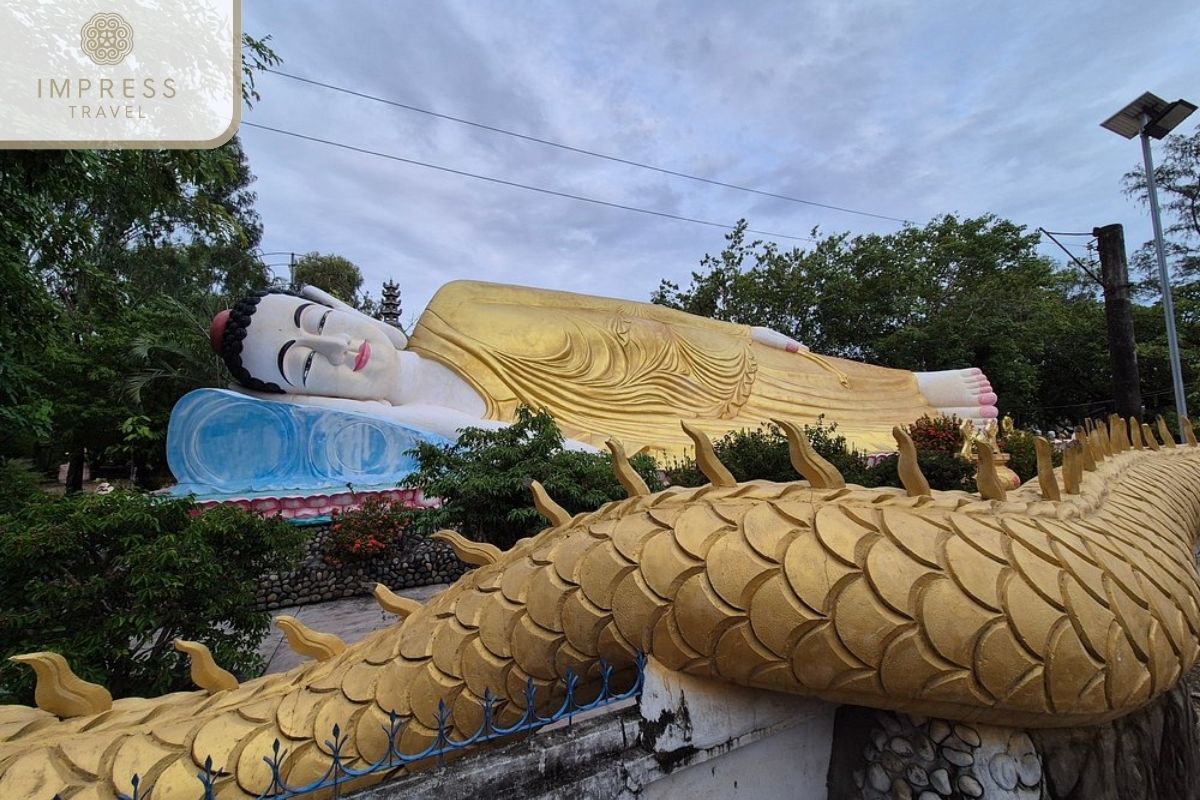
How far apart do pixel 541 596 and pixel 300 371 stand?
20.8 ft

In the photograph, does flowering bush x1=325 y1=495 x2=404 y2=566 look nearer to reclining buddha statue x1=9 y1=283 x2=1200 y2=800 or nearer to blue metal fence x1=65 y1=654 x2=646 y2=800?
reclining buddha statue x1=9 y1=283 x2=1200 y2=800

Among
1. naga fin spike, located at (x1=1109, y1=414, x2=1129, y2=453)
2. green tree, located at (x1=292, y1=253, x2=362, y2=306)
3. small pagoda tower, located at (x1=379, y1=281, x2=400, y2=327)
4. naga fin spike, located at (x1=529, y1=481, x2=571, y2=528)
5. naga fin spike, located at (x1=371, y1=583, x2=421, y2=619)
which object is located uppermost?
green tree, located at (x1=292, y1=253, x2=362, y2=306)

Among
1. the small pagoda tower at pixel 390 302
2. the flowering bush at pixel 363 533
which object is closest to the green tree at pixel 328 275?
the small pagoda tower at pixel 390 302

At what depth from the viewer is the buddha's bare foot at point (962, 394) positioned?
9523 millimetres

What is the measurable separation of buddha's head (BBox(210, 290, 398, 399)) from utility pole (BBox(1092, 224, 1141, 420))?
1096 centimetres

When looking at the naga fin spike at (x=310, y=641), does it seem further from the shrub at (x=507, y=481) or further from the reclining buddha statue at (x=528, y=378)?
the reclining buddha statue at (x=528, y=378)

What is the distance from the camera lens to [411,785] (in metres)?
1.14

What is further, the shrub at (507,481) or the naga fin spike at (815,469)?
the shrub at (507,481)

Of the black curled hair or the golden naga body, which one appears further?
the black curled hair

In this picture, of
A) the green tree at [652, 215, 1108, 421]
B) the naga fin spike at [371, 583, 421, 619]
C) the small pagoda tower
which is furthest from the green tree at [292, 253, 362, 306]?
the naga fin spike at [371, 583, 421, 619]

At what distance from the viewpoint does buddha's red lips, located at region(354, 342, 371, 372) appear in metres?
7.06

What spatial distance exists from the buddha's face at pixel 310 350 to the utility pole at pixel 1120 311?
35.6 ft

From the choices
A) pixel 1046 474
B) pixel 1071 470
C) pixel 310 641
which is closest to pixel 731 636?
pixel 1046 474

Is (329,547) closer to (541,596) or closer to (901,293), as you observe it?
(541,596)
